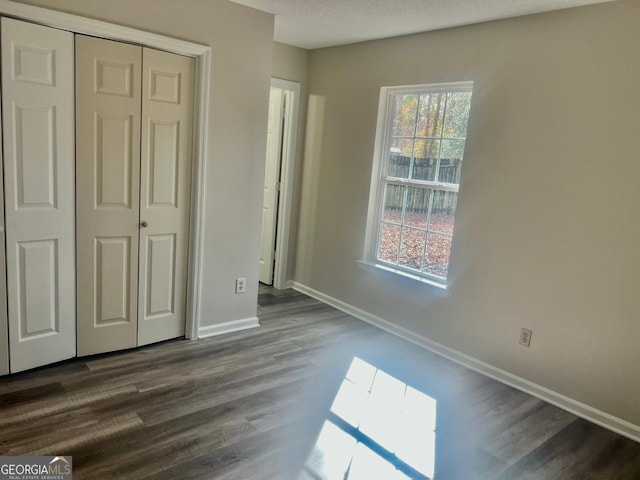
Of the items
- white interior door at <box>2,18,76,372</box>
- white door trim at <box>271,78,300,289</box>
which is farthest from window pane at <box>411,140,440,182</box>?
white interior door at <box>2,18,76,372</box>

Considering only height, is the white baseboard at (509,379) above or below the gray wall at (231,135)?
below

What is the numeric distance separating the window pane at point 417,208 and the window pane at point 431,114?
45 cm

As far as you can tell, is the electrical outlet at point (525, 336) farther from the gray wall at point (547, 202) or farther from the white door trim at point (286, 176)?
the white door trim at point (286, 176)

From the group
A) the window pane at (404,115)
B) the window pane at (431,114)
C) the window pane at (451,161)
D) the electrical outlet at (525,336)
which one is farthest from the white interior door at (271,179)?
the electrical outlet at (525,336)

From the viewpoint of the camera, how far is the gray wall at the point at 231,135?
10.3 ft

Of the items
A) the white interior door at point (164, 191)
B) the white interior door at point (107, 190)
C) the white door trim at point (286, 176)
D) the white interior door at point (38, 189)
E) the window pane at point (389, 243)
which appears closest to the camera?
the white interior door at point (38, 189)

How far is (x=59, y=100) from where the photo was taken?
2.68 meters

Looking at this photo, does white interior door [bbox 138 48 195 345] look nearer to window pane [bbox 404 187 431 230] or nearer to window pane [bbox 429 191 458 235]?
window pane [bbox 404 187 431 230]

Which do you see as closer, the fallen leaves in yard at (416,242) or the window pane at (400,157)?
the fallen leaves in yard at (416,242)

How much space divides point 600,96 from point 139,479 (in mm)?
3112

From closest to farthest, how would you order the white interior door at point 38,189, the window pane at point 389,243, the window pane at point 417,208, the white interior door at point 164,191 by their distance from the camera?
the white interior door at point 38,189
the white interior door at point 164,191
the window pane at point 417,208
the window pane at point 389,243

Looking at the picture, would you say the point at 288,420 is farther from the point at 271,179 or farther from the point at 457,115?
the point at 271,179

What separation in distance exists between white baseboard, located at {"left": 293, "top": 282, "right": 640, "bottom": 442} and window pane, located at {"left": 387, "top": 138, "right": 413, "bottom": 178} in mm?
1266

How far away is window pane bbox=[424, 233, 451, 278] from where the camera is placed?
364cm
